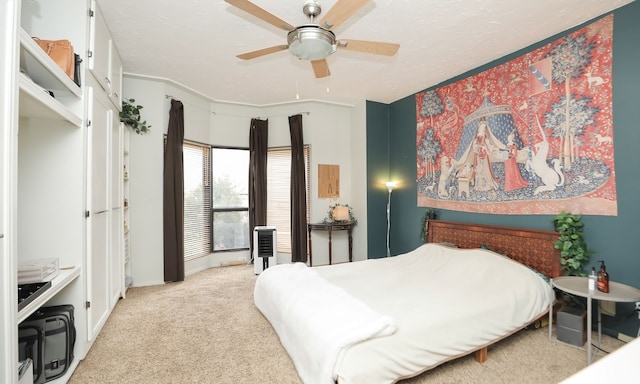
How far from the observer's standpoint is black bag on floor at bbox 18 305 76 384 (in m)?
1.71

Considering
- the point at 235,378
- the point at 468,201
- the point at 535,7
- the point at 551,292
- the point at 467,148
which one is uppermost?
the point at 535,7

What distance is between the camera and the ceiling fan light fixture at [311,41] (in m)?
1.90

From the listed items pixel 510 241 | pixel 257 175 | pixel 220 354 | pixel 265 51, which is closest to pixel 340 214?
pixel 257 175

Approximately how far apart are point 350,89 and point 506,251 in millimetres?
2848

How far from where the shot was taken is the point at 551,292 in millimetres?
2428

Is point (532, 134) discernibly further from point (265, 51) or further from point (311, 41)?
point (265, 51)

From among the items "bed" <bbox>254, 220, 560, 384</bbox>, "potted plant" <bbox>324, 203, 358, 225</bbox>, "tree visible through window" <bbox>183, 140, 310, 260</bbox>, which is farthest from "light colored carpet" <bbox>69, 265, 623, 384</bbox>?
"potted plant" <bbox>324, 203, 358, 225</bbox>

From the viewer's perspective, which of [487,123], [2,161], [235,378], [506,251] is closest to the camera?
[2,161]

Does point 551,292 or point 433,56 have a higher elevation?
point 433,56

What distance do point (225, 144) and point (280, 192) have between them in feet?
3.94

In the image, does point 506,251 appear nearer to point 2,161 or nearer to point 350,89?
point 350,89

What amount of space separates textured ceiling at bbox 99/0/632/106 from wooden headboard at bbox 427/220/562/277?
1.91m

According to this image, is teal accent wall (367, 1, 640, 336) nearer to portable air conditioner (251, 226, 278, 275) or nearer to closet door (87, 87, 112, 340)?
portable air conditioner (251, 226, 278, 275)

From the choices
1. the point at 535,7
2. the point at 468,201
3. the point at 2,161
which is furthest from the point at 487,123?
the point at 2,161
